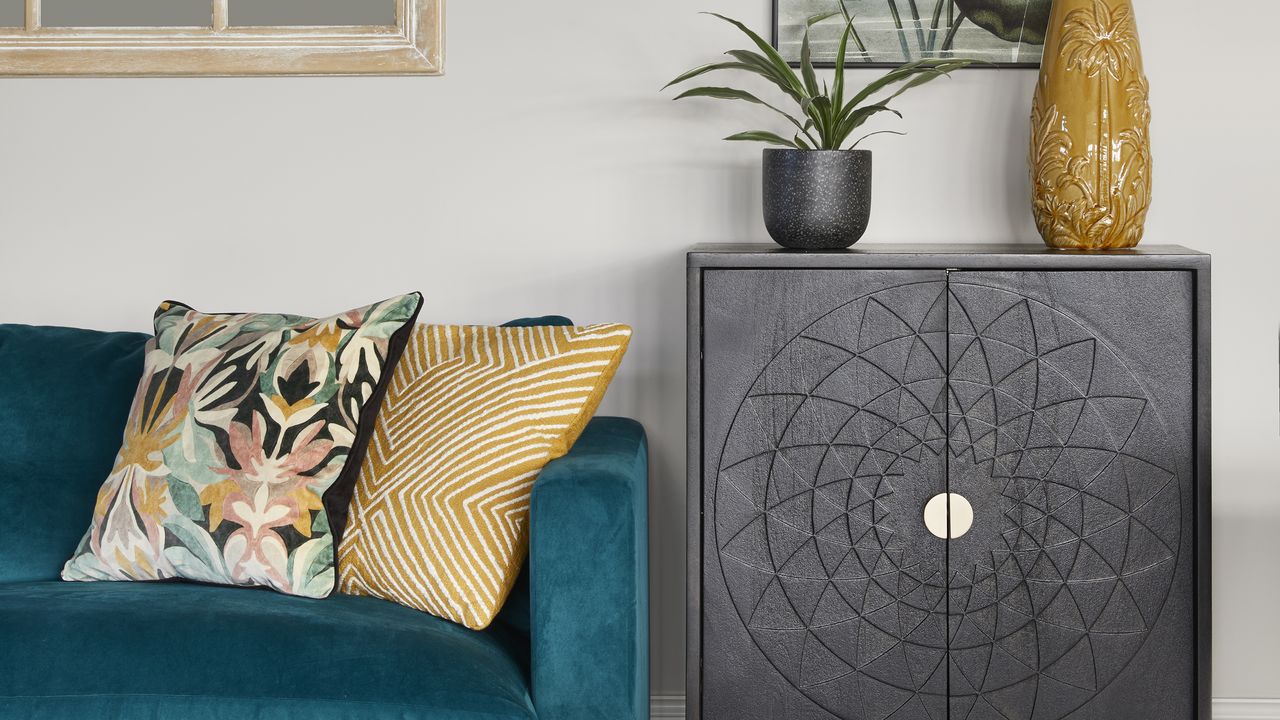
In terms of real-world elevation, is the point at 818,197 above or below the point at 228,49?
below

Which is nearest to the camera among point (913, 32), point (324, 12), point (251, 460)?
point (251, 460)

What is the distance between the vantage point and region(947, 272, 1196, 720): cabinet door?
1.74 metres

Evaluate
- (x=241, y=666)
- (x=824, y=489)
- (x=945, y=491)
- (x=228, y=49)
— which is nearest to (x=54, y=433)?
(x=241, y=666)

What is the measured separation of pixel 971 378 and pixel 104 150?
68.9 inches

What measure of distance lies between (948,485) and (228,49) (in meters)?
1.61

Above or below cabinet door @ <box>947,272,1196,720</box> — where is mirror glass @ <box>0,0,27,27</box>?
above

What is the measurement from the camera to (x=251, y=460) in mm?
1516

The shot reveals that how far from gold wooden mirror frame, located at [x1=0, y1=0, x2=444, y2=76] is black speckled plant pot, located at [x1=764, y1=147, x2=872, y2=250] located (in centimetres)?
76

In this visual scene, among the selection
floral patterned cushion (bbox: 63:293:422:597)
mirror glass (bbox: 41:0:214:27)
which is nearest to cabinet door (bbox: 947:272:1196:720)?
floral patterned cushion (bbox: 63:293:422:597)

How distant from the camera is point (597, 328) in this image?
1.65 m

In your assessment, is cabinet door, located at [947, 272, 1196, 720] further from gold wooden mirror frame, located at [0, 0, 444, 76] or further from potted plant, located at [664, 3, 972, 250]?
gold wooden mirror frame, located at [0, 0, 444, 76]

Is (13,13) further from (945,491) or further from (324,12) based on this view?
(945,491)

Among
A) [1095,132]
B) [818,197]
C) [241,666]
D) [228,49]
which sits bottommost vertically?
[241,666]

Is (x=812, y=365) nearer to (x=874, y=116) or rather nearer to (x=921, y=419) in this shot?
(x=921, y=419)
